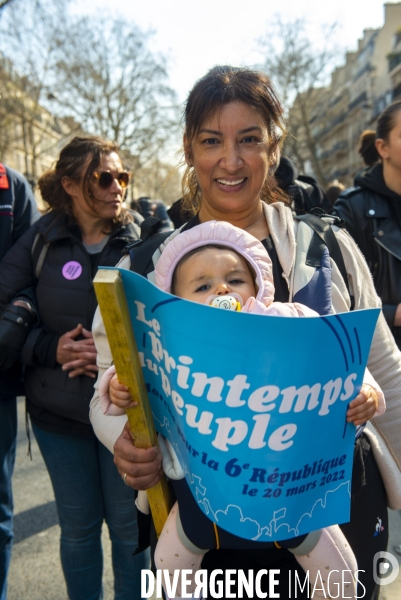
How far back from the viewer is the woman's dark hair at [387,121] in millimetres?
2676

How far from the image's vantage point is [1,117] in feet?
85.1

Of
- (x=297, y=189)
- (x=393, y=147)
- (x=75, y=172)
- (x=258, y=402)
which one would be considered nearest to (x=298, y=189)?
(x=297, y=189)

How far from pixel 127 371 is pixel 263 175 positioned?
0.75m

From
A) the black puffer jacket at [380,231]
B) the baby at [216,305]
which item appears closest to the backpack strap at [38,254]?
the baby at [216,305]

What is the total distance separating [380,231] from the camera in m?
2.54

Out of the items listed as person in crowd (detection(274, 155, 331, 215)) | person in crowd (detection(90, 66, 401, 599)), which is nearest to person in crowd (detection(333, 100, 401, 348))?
person in crowd (detection(274, 155, 331, 215))

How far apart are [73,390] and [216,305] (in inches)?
48.3

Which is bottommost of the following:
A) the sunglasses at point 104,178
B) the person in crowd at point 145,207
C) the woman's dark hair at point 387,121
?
the sunglasses at point 104,178

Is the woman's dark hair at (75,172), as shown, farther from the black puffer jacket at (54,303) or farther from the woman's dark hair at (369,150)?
the woman's dark hair at (369,150)

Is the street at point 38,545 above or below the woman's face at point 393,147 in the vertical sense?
below

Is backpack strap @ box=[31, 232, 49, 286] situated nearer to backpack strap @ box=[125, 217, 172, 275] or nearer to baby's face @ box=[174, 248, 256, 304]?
backpack strap @ box=[125, 217, 172, 275]

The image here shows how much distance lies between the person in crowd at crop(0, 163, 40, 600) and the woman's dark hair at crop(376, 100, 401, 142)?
182cm

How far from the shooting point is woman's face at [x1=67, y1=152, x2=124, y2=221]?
2449mm

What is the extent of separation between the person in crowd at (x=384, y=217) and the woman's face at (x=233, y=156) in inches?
45.5
